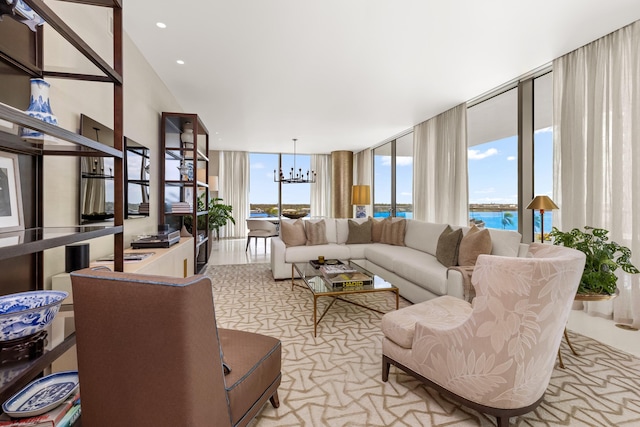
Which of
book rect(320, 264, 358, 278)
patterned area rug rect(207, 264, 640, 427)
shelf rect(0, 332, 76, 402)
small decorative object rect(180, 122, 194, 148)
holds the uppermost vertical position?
small decorative object rect(180, 122, 194, 148)

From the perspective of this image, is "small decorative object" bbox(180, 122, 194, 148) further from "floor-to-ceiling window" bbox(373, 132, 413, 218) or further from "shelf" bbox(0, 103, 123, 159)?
"floor-to-ceiling window" bbox(373, 132, 413, 218)

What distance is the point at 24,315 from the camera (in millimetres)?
956

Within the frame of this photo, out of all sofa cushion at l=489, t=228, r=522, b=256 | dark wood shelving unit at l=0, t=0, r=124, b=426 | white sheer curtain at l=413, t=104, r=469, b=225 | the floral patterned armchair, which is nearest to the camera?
dark wood shelving unit at l=0, t=0, r=124, b=426

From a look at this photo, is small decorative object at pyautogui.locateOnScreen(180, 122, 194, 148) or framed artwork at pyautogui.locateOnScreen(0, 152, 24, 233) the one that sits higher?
small decorative object at pyautogui.locateOnScreen(180, 122, 194, 148)

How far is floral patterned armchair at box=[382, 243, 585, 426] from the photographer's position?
4.18 ft

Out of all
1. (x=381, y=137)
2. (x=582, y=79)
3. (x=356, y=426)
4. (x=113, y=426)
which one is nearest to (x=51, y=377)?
(x=113, y=426)

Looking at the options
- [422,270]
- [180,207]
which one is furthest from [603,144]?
[180,207]

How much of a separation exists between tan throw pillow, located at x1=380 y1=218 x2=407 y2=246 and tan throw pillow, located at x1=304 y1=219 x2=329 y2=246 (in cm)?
98

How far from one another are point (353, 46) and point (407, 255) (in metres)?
2.55

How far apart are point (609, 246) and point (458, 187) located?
2.82 meters

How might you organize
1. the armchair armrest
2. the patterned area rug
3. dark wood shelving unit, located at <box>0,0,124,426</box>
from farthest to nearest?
the armchair armrest < the patterned area rug < dark wood shelving unit, located at <box>0,0,124,426</box>

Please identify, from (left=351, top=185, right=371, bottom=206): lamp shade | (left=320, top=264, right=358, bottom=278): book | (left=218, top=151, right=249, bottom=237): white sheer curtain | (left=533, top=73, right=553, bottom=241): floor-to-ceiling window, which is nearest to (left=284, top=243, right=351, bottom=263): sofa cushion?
(left=320, top=264, right=358, bottom=278): book

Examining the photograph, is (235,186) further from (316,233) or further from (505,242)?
(505,242)

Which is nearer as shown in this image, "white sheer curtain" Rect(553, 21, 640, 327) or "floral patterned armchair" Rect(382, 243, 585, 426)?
"floral patterned armchair" Rect(382, 243, 585, 426)
